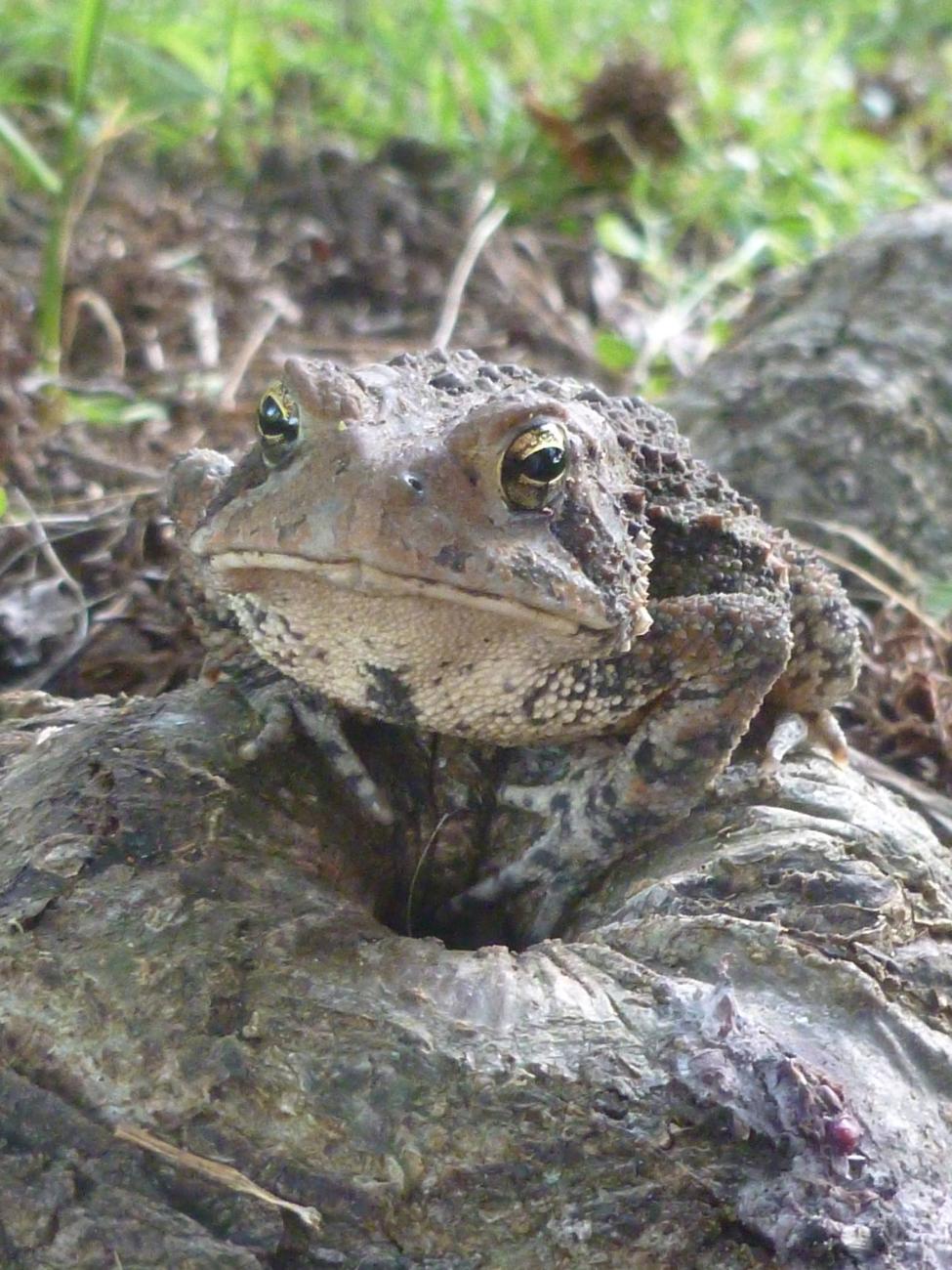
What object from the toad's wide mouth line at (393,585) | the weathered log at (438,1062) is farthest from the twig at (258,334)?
the weathered log at (438,1062)

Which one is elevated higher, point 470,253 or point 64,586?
point 470,253

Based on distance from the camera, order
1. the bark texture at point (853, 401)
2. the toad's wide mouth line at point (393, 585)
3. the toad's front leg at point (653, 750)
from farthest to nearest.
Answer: the bark texture at point (853, 401)
the toad's front leg at point (653, 750)
the toad's wide mouth line at point (393, 585)

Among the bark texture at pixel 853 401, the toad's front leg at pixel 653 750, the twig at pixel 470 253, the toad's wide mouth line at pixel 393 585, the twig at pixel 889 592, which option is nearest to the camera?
the toad's wide mouth line at pixel 393 585

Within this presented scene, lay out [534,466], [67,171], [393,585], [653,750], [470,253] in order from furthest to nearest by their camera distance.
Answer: [470,253] → [67,171] → [653,750] → [534,466] → [393,585]

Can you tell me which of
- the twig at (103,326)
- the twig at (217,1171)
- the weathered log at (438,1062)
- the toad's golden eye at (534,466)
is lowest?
the twig at (103,326)

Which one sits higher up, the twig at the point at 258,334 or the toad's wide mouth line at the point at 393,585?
the toad's wide mouth line at the point at 393,585

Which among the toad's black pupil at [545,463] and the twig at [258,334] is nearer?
the toad's black pupil at [545,463]

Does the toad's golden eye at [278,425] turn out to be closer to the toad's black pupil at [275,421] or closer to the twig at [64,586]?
the toad's black pupil at [275,421]

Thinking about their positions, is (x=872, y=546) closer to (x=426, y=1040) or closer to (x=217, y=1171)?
(x=426, y=1040)

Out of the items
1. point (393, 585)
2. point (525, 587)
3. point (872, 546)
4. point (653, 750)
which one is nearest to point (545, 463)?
point (525, 587)
